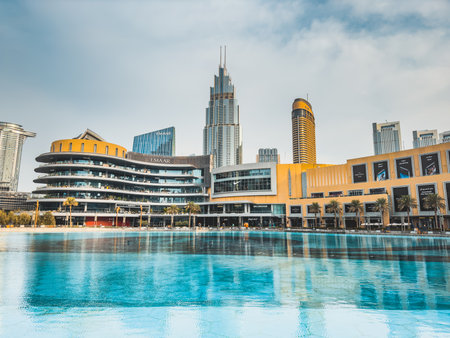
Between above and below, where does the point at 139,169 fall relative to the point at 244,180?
above

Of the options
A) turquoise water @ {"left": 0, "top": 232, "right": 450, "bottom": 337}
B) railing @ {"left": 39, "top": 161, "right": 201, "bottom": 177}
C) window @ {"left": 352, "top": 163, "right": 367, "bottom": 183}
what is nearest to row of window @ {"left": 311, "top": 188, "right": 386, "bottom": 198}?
window @ {"left": 352, "top": 163, "right": 367, "bottom": 183}

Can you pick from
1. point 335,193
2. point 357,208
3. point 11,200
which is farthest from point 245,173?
point 11,200

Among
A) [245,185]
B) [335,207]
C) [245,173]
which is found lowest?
[335,207]

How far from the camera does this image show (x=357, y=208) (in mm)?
71062

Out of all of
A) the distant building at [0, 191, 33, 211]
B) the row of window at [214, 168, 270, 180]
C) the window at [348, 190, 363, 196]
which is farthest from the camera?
the distant building at [0, 191, 33, 211]

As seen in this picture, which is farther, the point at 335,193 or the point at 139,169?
the point at 139,169

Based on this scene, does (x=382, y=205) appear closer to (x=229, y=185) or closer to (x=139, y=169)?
(x=229, y=185)

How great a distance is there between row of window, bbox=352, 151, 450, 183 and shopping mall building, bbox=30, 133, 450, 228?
0.69 feet

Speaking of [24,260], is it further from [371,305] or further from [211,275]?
[371,305]

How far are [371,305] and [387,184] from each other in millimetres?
73117

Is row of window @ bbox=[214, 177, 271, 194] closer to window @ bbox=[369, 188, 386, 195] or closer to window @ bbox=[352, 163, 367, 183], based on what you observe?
window @ bbox=[352, 163, 367, 183]

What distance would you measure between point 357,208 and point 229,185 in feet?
149

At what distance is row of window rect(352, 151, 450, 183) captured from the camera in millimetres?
68875

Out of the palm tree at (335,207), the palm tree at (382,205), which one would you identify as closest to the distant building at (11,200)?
the palm tree at (335,207)
